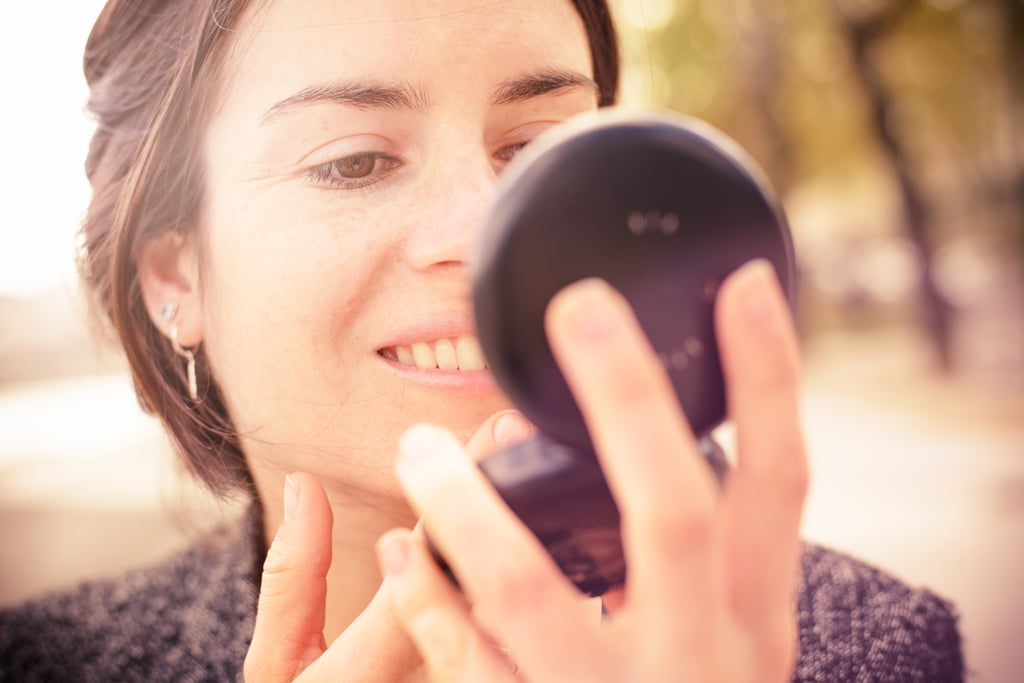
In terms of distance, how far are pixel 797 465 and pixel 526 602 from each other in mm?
205

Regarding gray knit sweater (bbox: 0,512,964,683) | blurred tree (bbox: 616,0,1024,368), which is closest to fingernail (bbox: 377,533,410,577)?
gray knit sweater (bbox: 0,512,964,683)

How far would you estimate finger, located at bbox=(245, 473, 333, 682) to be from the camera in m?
0.87

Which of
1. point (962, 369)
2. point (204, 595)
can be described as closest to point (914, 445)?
point (962, 369)

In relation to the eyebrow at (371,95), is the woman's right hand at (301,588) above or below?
below

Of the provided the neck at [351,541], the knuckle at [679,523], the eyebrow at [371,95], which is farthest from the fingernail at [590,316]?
the neck at [351,541]

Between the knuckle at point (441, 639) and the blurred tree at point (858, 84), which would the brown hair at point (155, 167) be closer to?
the knuckle at point (441, 639)

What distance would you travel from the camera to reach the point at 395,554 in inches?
26.5

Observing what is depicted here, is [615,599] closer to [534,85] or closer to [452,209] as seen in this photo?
[452,209]

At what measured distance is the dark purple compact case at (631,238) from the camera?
565 millimetres

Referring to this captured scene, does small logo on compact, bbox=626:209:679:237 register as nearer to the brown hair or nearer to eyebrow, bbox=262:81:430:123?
eyebrow, bbox=262:81:430:123

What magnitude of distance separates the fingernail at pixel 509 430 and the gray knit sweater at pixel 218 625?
2.57 ft

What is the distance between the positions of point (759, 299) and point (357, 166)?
0.67m

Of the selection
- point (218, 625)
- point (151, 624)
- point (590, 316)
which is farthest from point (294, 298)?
point (151, 624)

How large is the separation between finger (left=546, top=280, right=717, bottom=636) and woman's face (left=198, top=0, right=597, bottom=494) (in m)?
0.48
